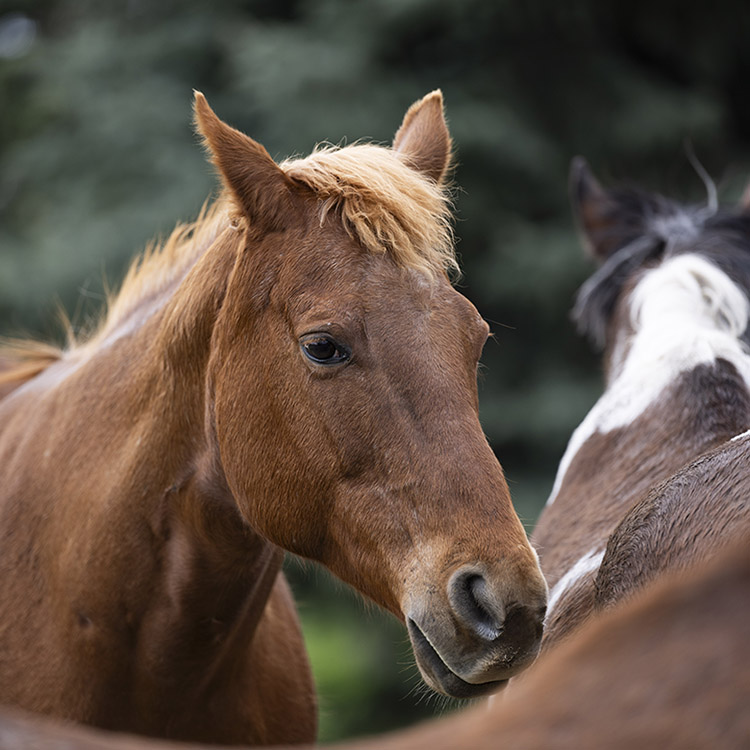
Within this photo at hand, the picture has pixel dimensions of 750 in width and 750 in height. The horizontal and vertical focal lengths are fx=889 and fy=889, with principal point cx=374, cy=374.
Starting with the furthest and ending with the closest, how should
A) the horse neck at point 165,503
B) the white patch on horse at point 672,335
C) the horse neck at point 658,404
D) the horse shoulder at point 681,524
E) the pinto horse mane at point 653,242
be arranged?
the pinto horse mane at point 653,242, the white patch on horse at point 672,335, the horse neck at point 658,404, the horse neck at point 165,503, the horse shoulder at point 681,524

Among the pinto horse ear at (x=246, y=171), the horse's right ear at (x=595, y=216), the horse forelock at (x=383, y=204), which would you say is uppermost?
the pinto horse ear at (x=246, y=171)

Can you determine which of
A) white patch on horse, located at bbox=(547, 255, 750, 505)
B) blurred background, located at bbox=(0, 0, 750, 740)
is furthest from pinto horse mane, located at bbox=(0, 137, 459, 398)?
blurred background, located at bbox=(0, 0, 750, 740)

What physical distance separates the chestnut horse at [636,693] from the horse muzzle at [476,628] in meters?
0.65

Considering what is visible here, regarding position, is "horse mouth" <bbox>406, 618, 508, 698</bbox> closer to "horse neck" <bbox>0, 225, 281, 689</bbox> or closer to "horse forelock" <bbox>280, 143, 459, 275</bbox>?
"horse neck" <bbox>0, 225, 281, 689</bbox>

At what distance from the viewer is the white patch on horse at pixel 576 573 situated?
7.96ft

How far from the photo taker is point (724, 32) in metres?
7.43

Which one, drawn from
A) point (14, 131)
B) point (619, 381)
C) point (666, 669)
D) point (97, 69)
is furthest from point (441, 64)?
point (666, 669)

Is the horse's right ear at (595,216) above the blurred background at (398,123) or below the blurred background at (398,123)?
above

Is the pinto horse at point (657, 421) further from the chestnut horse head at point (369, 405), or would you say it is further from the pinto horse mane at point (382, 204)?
the pinto horse mane at point (382, 204)

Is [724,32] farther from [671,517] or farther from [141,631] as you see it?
[141,631]

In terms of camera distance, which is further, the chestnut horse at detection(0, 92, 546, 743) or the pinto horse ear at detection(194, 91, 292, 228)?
the pinto horse ear at detection(194, 91, 292, 228)

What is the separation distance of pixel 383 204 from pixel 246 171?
323 millimetres

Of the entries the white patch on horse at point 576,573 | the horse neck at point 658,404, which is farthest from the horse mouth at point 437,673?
the horse neck at point 658,404

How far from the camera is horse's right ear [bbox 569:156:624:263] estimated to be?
13.0 feet
